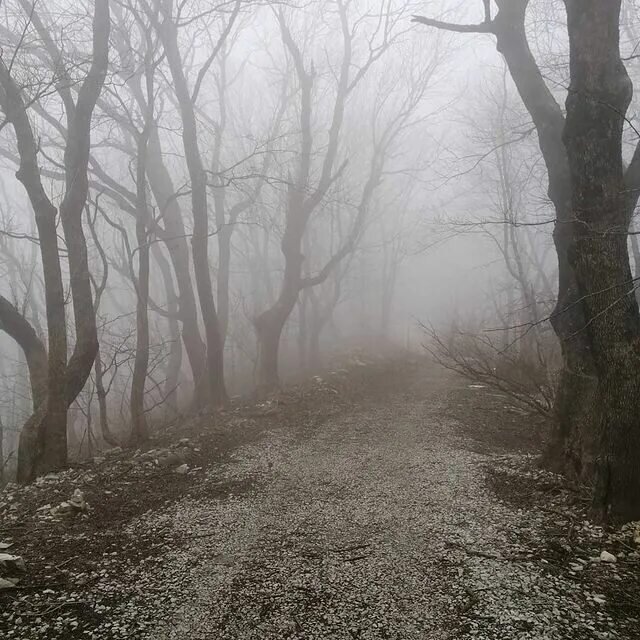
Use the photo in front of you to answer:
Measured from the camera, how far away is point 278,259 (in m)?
24.7

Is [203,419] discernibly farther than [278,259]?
No

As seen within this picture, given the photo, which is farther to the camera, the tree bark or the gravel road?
the tree bark

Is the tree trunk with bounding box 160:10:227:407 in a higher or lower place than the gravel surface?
higher

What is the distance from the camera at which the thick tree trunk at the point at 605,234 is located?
372 cm

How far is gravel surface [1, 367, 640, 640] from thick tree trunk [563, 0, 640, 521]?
0.57 meters

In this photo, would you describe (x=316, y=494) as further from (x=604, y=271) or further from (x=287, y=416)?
(x=287, y=416)

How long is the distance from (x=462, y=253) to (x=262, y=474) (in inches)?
1778

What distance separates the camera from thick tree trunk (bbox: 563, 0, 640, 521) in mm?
3723

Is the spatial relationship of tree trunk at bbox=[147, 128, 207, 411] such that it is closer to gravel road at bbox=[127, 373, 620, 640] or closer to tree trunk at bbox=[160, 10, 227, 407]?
tree trunk at bbox=[160, 10, 227, 407]

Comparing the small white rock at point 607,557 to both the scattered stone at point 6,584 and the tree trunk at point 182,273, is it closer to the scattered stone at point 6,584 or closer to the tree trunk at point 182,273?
the scattered stone at point 6,584

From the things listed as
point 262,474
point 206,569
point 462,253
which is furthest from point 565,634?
point 462,253

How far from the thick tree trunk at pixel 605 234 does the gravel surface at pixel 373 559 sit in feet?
1.85

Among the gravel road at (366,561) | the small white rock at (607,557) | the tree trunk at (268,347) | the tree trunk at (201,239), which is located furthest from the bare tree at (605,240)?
the tree trunk at (268,347)

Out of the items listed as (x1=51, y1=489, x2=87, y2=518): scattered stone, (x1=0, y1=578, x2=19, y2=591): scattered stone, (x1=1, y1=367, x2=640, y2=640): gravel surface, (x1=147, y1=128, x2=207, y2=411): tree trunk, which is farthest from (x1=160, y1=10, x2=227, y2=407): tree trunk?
(x1=0, y1=578, x2=19, y2=591): scattered stone
